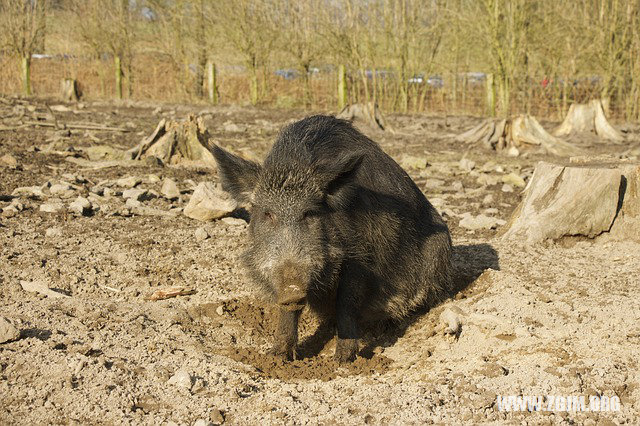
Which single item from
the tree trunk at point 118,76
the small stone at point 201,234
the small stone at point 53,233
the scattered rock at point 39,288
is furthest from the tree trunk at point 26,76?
the scattered rock at point 39,288

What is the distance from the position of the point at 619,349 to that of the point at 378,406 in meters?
1.47

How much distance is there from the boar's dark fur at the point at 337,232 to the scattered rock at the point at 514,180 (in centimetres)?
526

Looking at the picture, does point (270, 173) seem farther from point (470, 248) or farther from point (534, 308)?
point (470, 248)

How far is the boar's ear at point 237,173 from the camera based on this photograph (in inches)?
167

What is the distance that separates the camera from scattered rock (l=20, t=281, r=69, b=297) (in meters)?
5.09

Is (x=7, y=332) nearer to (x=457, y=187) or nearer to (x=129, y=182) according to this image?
(x=129, y=182)

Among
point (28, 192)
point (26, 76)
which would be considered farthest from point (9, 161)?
point (26, 76)

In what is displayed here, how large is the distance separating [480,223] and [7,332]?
17.6 feet

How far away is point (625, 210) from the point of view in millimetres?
6441

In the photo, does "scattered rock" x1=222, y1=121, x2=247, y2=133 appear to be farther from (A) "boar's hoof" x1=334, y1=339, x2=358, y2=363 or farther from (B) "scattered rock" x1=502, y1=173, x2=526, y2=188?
(A) "boar's hoof" x1=334, y1=339, x2=358, y2=363

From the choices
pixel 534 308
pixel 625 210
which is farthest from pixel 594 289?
pixel 625 210

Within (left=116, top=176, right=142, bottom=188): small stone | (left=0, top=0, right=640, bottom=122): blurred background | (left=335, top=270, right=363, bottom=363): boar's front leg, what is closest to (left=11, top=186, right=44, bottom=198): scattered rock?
(left=116, top=176, right=142, bottom=188): small stone

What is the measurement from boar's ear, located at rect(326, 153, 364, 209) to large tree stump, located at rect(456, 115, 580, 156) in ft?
34.1

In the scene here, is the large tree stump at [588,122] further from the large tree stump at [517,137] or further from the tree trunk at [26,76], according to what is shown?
the tree trunk at [26,76]
